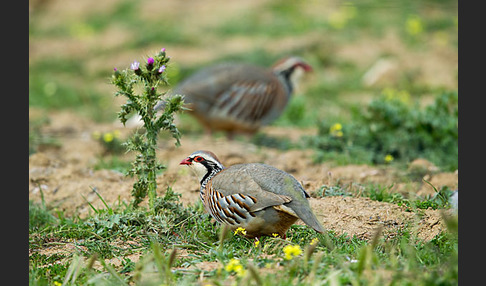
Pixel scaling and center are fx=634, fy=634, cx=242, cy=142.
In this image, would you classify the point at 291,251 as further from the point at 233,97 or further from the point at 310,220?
the point at 233,97

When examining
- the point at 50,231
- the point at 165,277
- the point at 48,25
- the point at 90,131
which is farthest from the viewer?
the point at 48,25

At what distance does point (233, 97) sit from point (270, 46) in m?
3.57

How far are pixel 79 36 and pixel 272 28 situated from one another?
3.97 metres

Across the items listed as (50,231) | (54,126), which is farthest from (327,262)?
(54,126)

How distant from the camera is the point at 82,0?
48.6ft

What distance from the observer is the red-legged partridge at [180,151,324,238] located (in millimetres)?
4184

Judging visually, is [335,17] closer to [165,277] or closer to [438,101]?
[438,101]

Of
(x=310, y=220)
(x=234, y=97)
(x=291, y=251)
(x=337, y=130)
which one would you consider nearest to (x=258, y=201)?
(x=310, y=220)

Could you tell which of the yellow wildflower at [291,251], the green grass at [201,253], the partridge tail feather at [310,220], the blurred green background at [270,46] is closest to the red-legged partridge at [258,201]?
the partridge tail feather at [310,220]

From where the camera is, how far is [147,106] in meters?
4.61

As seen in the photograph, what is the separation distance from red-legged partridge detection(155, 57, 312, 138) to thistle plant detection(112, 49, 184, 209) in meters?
3.28

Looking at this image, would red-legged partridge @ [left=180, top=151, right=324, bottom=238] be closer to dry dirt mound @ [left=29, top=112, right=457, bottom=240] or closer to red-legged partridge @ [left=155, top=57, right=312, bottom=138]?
dry dirt mound @ [left=29, top=112, right=457, bottom=240]

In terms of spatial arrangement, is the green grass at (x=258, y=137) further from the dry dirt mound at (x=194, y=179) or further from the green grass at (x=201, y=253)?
the dry dirt mound at (x=194, y=179)

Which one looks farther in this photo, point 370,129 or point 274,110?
point 274,110
